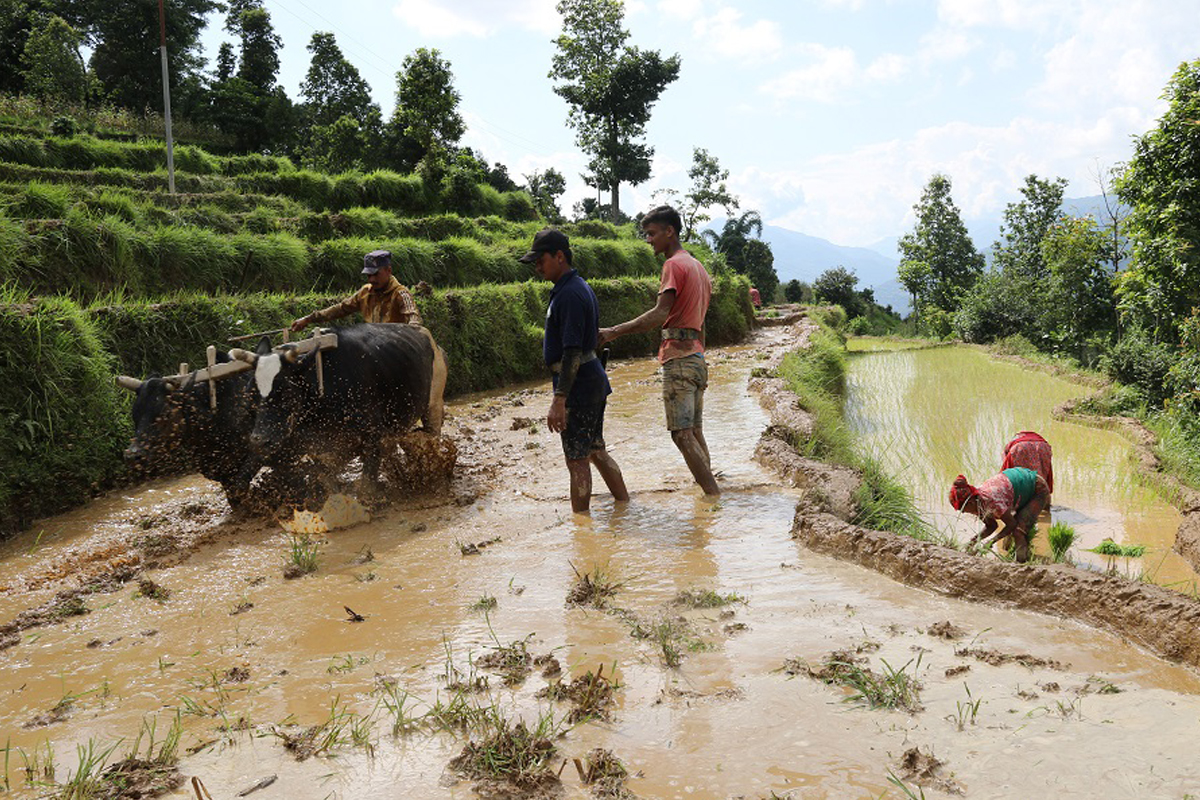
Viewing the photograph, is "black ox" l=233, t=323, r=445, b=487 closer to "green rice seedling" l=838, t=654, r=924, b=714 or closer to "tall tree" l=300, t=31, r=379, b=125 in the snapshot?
"green rice seedling" l=838, t=654, r=924, b=714

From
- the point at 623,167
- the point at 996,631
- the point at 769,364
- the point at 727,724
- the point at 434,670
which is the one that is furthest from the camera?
the point at 623,167

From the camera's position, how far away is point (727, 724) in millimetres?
2430

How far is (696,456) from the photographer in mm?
5027

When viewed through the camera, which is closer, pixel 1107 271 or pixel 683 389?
pixel 683 389

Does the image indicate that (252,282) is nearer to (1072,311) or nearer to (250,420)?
(250,420)

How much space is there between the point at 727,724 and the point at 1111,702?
3.98ft

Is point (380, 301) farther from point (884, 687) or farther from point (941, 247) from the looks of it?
point (941, 247)

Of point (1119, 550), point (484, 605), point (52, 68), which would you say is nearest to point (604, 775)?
point (484, 605)

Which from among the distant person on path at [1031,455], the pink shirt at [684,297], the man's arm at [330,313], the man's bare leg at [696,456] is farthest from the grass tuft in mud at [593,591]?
the distant person on path at [1031,455]

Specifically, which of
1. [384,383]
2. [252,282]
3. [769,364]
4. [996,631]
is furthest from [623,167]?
[996,631]

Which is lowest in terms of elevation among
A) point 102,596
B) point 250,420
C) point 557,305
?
point 102,596

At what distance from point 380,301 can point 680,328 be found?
8.41ft

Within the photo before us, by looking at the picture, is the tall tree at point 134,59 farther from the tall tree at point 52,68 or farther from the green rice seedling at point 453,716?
the green rice seedling at point 453,716

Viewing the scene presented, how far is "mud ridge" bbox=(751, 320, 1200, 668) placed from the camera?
9.51ft
